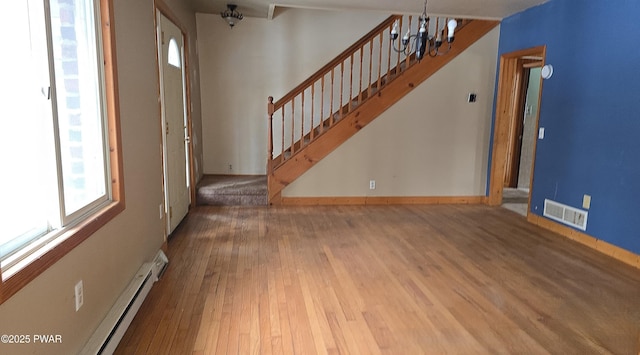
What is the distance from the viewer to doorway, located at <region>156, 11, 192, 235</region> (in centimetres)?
355

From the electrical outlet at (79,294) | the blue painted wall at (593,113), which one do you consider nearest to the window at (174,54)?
the electrical outlet at (79,294)

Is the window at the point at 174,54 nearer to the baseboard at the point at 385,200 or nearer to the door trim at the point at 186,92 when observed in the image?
the door trim at the point at 186,92

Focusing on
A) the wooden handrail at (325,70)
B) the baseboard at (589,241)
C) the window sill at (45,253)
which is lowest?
the baseboard at (589,241)

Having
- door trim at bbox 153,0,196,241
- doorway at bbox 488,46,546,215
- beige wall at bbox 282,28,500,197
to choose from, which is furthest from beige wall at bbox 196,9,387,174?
doorway at bbox 488,46,546,215

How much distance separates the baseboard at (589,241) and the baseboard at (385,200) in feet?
3.41

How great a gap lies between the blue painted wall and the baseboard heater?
4.03 meters

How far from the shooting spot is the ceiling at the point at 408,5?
14.2 feet

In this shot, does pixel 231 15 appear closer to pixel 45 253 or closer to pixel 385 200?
pixel 385 200

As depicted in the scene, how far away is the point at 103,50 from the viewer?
220 centimetres

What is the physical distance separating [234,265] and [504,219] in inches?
135

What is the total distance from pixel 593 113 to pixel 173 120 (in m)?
4.25

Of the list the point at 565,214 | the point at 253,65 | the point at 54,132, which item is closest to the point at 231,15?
the point at 253,65

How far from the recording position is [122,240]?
240 cm

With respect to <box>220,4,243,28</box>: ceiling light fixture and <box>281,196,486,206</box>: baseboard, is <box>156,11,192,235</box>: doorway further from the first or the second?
<box>281,196,486,206</box>: baseboard
